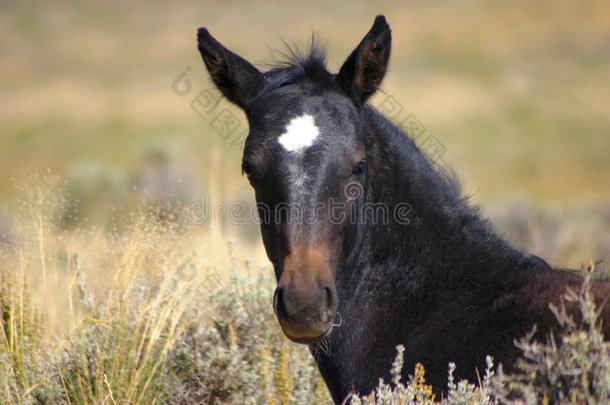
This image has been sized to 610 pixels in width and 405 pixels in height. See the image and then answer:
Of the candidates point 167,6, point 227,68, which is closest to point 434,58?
point 167,6

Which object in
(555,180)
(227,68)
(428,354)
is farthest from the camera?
(555,180)

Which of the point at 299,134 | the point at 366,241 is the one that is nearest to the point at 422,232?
the point at 366,241

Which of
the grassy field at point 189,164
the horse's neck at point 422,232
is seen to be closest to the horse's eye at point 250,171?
the horse's neck at point 422,232

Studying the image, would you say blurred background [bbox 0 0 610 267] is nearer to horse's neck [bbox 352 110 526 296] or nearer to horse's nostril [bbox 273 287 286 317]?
horse's neck [bbox 352 110 526 296]

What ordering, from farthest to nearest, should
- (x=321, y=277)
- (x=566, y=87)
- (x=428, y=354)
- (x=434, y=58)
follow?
1. (x=434, y=58)
2. (x=566, y=87)
3. (x=428, y=354)
4. (x=321, y=277)

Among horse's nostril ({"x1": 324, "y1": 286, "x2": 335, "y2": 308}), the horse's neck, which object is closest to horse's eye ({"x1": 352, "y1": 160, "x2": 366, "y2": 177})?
the horse's neck

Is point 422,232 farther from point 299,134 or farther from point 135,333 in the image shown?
point 135,333

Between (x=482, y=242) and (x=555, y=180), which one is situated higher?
(x=555, y=180)

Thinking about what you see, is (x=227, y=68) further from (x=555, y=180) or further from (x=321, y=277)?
(x=555, y=180)

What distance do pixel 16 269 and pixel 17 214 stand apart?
0.39 meters

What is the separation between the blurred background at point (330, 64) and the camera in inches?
867

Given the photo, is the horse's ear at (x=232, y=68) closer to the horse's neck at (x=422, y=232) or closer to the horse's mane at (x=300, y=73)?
the horse's mane at (x=300, y=73)

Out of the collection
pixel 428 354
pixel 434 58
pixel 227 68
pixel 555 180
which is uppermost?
pixel 434 58

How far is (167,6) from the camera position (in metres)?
80.2
